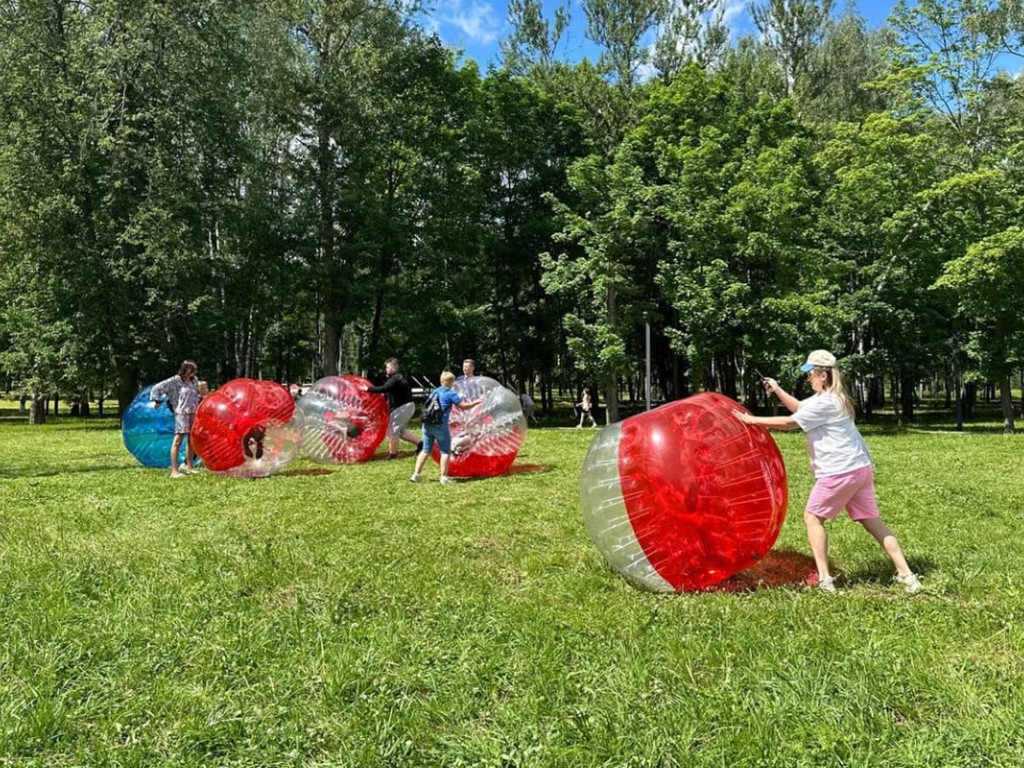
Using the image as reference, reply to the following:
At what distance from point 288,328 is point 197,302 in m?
16.6

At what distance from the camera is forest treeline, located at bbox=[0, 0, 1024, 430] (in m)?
24.6

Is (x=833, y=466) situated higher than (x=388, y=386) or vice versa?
(x=388, y=386)

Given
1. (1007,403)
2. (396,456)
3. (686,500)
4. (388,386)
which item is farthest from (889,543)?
(1007,403)

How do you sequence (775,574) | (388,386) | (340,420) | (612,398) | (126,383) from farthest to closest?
(612,398), (126,383), (388,386), (340,420), (775,574)

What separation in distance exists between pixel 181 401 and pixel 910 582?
10.4 metres

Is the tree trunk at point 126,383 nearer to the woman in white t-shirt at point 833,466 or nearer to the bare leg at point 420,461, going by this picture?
the bare leg at point 420,461

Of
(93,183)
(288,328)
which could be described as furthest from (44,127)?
(288,328)

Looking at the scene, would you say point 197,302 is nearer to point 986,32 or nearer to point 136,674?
point 136,674

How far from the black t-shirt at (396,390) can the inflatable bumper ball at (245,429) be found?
2.37 m

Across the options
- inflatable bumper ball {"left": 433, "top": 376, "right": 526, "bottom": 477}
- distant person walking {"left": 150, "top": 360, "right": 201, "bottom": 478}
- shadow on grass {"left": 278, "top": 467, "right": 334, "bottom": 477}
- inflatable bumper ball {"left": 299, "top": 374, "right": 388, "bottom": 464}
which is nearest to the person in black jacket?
inflatable bumper ball {"left": 299, "top": 374, "right": 388, "bottom": 464}

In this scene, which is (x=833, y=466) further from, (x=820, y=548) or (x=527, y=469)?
(x=527, y=469)

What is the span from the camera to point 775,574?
250 inches

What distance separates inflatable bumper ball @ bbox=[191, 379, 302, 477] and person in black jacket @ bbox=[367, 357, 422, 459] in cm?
254

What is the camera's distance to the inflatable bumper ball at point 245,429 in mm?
11773
